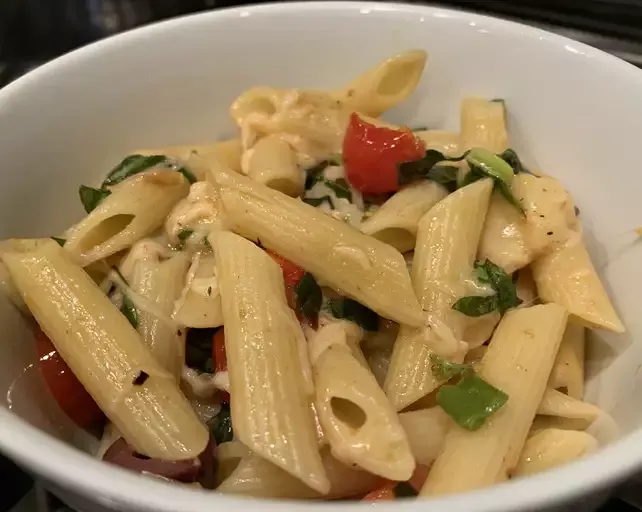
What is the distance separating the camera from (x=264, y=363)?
899 mm

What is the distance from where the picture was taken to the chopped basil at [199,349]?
1.07 meters

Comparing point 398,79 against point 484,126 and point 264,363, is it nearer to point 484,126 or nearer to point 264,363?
point 484,126

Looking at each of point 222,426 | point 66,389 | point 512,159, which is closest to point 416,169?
point 512,159

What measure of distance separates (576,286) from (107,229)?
69 cm

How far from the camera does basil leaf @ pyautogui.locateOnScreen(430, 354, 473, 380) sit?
0.95 metres

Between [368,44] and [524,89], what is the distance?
30cm

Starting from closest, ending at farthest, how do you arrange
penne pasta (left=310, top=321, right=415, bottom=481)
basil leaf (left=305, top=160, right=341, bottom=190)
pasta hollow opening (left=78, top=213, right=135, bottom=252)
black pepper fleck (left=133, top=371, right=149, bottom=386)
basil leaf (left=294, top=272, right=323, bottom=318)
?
penne pasta (left=310, top=321, right=415, bottom=481)
black pepper fleck (left=133, top=371, right=149, bottom=386)
basil leaf (left=294, top=272, right=323, bottom=318)
pasta hollow opening (left=78, top=213, right=135, bottom=252)
basil leaf (left=305, top=160, right=341, bottom=190)

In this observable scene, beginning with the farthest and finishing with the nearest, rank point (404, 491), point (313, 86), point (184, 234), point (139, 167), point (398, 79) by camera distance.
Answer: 1. point (313, 86)
2. point (398, 79)
3. point (139, 167)
4. point (184, 234)
5. point (404, 491)

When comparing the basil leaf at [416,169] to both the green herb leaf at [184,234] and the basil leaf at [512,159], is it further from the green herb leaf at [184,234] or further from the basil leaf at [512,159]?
the green herb leaf at [184,234]

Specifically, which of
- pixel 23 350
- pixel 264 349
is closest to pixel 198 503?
pixel 264 349

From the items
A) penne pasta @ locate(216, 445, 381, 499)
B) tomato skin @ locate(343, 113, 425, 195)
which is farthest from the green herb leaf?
penne pasta @ locate(216, 445, 381, 499)

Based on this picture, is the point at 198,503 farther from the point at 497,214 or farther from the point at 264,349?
the point at 497,214

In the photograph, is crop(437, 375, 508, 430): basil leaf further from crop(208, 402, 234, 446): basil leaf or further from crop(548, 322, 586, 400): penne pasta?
crop(208, 402, 234, 446): basil leaf

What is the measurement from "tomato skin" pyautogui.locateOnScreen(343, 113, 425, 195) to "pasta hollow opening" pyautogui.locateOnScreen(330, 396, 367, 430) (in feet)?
1.39
